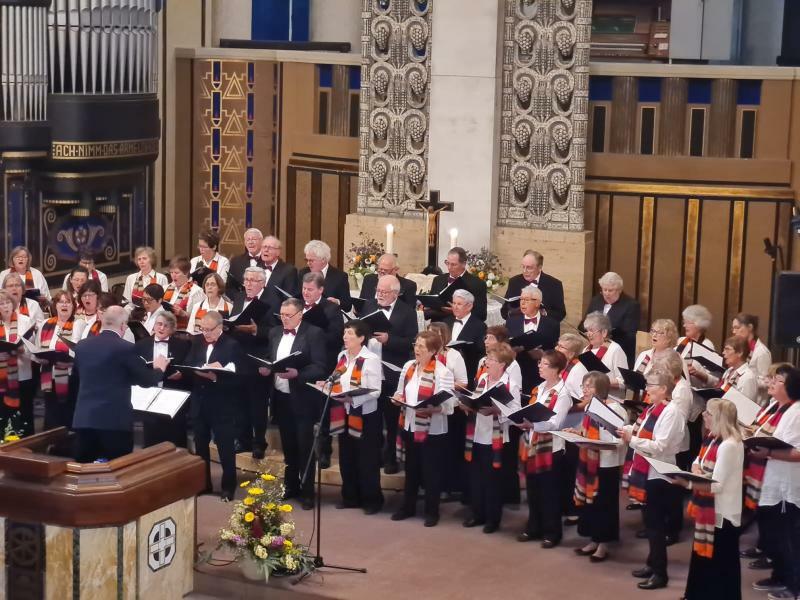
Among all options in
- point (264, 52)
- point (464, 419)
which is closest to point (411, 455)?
point (464, 419)

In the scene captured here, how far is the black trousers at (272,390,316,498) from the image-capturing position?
9844 mm

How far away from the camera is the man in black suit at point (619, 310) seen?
10688 millimetres

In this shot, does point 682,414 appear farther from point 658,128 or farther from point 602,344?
point 658,128

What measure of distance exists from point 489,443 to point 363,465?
0.94 m

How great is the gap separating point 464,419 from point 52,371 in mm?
3041

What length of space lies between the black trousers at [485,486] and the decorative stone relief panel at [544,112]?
14.5 ft

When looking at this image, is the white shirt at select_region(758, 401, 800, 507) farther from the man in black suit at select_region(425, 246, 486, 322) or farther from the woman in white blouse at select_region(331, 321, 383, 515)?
the man in black suit at select_region(425, 246, 486, 322)

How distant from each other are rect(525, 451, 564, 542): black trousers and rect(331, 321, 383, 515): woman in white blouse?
111 cm

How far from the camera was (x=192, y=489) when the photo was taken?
7.64 meters

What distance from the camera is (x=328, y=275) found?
11008mm

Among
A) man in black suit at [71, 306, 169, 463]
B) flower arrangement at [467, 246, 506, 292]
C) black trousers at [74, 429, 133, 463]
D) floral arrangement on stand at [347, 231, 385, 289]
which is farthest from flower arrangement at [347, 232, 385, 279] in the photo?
black trousers at [74, 429, 133, 463]

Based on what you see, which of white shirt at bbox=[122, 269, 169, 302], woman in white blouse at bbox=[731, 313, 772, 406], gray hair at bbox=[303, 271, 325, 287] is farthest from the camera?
white shirt at bbox=[122, 269, 169, 302]

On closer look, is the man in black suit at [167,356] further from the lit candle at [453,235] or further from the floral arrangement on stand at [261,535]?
the lit candle at [453,235]

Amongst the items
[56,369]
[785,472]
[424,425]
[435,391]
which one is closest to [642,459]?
[785,472]
